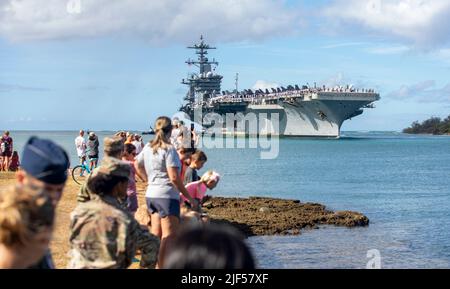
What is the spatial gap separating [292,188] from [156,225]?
2622 centimetres

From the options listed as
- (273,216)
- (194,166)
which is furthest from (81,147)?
(194,166)

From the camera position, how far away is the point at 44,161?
3.45 m

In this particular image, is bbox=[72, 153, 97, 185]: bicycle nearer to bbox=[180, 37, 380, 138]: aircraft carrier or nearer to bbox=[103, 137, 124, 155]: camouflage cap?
bbox=[103, 137, 124, 155]: camouflage cap

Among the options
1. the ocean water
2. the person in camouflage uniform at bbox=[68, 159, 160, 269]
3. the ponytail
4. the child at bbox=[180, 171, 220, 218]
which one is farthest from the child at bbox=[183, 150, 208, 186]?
the ocean water

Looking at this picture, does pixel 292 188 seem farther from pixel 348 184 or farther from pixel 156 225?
pixel 156 225

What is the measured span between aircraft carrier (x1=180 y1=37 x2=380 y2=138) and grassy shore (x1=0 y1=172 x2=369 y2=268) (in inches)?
2279

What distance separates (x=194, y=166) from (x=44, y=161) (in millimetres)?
4730

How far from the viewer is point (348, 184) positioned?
3638cm

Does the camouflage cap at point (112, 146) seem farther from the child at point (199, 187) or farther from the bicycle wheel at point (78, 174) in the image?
the bicycle wheel at point (78, 174)

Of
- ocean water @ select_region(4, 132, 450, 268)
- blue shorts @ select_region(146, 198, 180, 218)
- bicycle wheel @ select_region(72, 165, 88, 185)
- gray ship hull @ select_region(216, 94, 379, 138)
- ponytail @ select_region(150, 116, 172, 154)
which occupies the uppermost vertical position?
gray ship hull @ select_region(216, 94, 379, 138)

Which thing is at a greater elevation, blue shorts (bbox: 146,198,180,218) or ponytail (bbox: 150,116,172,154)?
ponytail (bbox: 150,116,172,154)

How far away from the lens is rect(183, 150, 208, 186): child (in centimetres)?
805

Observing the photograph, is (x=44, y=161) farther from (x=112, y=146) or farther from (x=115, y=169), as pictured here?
(x=112, y=146)

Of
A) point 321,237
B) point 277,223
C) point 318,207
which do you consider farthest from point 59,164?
point 318,207
